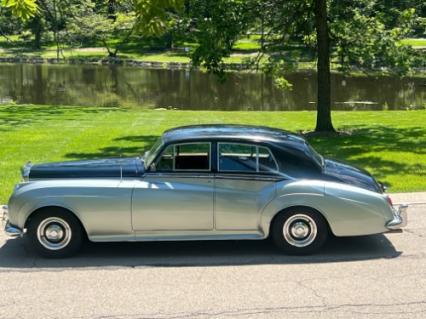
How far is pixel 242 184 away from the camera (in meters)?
6.98

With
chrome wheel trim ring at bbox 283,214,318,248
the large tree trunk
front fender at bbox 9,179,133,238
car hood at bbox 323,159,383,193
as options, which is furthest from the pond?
front fender at bbox 9,179,133,238

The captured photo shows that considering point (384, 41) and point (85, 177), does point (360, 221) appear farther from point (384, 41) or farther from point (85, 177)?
point (384, 41)

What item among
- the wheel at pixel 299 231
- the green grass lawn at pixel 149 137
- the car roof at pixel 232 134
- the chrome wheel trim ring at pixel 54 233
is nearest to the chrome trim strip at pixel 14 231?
the chrome wheel trim ring at pixel 54 233

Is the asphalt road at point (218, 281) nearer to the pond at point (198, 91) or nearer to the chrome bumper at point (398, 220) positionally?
the chrome bumper at point (398, 220)

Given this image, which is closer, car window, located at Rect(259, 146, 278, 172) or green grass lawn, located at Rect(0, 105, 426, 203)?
car window, located at Rect(259, 146, 278, 172)

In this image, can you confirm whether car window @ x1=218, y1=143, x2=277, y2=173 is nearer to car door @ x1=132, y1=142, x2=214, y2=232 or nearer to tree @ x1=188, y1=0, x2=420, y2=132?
car door @ x1=132, y1=142, x2=214, y2=232

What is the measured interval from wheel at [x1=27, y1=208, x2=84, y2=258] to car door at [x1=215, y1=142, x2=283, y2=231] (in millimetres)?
1551

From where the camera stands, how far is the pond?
36.4 meters

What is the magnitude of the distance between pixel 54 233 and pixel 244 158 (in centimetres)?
222

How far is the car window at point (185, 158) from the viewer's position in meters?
7.08

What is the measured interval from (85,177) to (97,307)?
1.90 m

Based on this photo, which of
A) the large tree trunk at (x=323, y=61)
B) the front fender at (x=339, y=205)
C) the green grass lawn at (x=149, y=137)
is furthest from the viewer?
the large tree trunk at (x=323, y=61)

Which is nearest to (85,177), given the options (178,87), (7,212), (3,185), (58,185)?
(58,185)

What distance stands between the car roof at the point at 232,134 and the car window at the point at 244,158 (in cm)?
10
